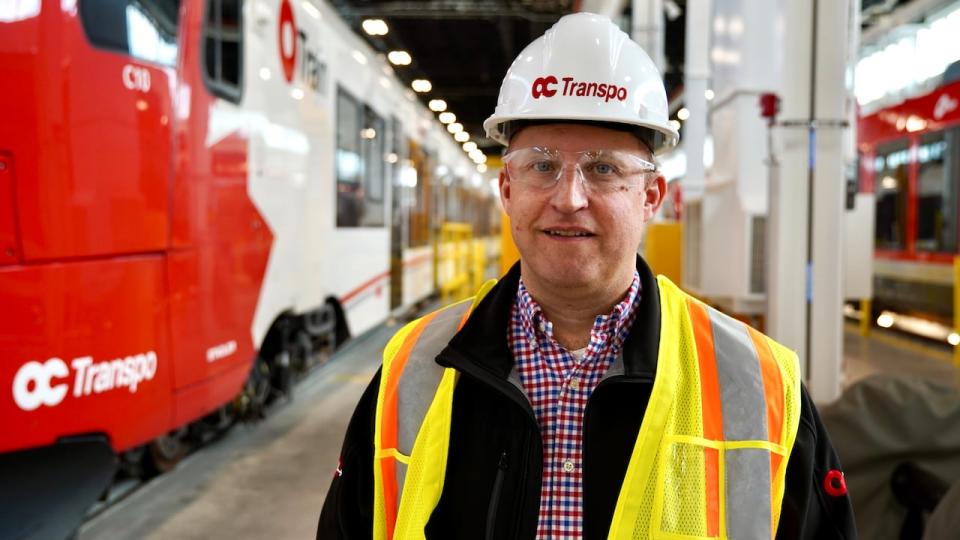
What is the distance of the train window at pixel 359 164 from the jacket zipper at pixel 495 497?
5.75 meters

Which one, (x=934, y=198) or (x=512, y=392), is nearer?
(x=512, y=392)

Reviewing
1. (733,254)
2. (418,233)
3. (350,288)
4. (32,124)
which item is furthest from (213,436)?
(418,233)

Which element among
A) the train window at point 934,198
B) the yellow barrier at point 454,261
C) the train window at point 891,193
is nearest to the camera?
the train window at point 934,198

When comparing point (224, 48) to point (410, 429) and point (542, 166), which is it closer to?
point (542, 166)

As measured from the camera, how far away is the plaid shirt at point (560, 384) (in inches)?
58.8

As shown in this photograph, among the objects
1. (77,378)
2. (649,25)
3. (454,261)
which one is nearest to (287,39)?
(77,378)

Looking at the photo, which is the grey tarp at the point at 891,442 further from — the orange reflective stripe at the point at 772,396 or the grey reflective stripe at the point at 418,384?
the grey reflective stripe at the point at 418,384

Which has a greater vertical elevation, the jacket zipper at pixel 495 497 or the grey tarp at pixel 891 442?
the jacket zipper at pixel 495 497

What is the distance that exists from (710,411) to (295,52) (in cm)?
493

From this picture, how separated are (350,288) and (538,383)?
608 cm

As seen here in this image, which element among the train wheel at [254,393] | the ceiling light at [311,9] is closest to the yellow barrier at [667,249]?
the ceiling light at [311,9]

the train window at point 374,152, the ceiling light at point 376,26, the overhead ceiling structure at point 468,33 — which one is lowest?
the train window at point 374,152

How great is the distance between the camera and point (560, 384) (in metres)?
1.58

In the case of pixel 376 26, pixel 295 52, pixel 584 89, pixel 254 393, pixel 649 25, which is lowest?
pixel 254 393
